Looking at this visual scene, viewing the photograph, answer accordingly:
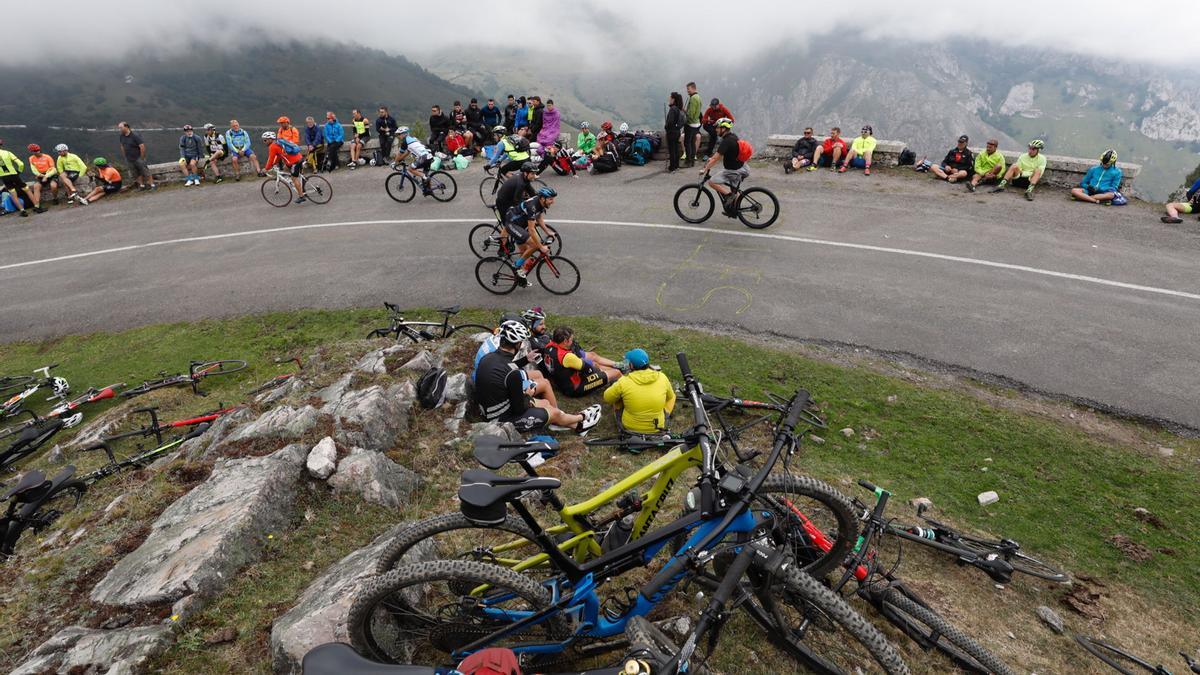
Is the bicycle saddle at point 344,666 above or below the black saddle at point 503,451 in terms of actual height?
below

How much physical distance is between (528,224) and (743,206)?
594 centimetres

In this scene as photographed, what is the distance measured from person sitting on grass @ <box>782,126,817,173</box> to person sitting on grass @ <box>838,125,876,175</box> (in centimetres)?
110

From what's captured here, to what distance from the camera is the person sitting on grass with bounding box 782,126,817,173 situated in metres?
18.6

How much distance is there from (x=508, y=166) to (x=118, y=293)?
34.5ft

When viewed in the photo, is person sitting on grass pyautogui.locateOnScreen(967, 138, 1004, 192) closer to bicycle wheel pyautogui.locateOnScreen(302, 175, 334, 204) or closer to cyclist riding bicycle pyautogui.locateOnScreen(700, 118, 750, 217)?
cyclist riding bicycle pyautogui.locateOnScreen(700, 118, 750, 217)

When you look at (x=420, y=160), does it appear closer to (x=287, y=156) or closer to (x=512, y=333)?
(x=287, y=156)

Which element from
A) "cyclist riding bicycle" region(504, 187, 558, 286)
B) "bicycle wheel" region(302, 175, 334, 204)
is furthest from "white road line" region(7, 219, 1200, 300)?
"cyclist riding bicycle" region(504, 187, 558, 286)

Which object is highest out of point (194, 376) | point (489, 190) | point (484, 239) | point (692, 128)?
point (692, 128)

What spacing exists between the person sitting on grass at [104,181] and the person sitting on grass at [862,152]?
1028 inches

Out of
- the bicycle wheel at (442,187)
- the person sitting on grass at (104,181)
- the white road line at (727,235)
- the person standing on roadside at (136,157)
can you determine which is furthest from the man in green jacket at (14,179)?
the bicycle wheel at (442,187)

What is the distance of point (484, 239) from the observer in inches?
563

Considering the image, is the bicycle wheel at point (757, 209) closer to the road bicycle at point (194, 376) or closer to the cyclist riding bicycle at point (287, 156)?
the road bicycle at point (194, 376)

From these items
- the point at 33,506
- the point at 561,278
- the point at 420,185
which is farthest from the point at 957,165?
the point at 33,506

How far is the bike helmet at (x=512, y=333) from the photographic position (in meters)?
7.78
